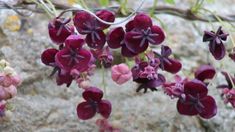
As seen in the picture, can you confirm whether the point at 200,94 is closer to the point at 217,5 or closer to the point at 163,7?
the point at 163,7

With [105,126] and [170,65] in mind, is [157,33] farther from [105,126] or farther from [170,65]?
[105,126]

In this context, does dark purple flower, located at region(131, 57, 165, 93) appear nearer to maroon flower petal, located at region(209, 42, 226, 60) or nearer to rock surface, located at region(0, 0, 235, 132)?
maroon flower petal, located at region(209, 42, 226, 60)

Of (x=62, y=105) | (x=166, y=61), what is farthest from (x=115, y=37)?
(x=62, y=105)

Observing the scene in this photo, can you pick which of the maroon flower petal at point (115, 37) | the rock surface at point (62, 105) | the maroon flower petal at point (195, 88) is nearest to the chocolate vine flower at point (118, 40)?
the maroon flower petal at point (115, 37)

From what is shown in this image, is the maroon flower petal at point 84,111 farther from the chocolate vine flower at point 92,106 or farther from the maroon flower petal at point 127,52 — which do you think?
the maroon flower petal at point 127,52

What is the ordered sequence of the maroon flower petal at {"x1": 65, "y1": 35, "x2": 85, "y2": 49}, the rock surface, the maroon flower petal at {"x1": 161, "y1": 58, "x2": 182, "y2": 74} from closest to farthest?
the maroon flower petal at {"x1": 65, "y1": 35, "x2": 85, "y2": 49}, the maroon flower petal at {"x1": 161, "y1": 58, "x2": 182, "y2": 74}, the rock surface

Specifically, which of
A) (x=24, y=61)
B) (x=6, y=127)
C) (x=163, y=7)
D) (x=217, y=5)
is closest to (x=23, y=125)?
(x=6, y=127)

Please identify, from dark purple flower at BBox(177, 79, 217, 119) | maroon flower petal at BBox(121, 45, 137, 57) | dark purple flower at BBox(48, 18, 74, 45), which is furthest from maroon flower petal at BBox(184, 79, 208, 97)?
dark purple flower at BBox(48, 18, 74, 45)
